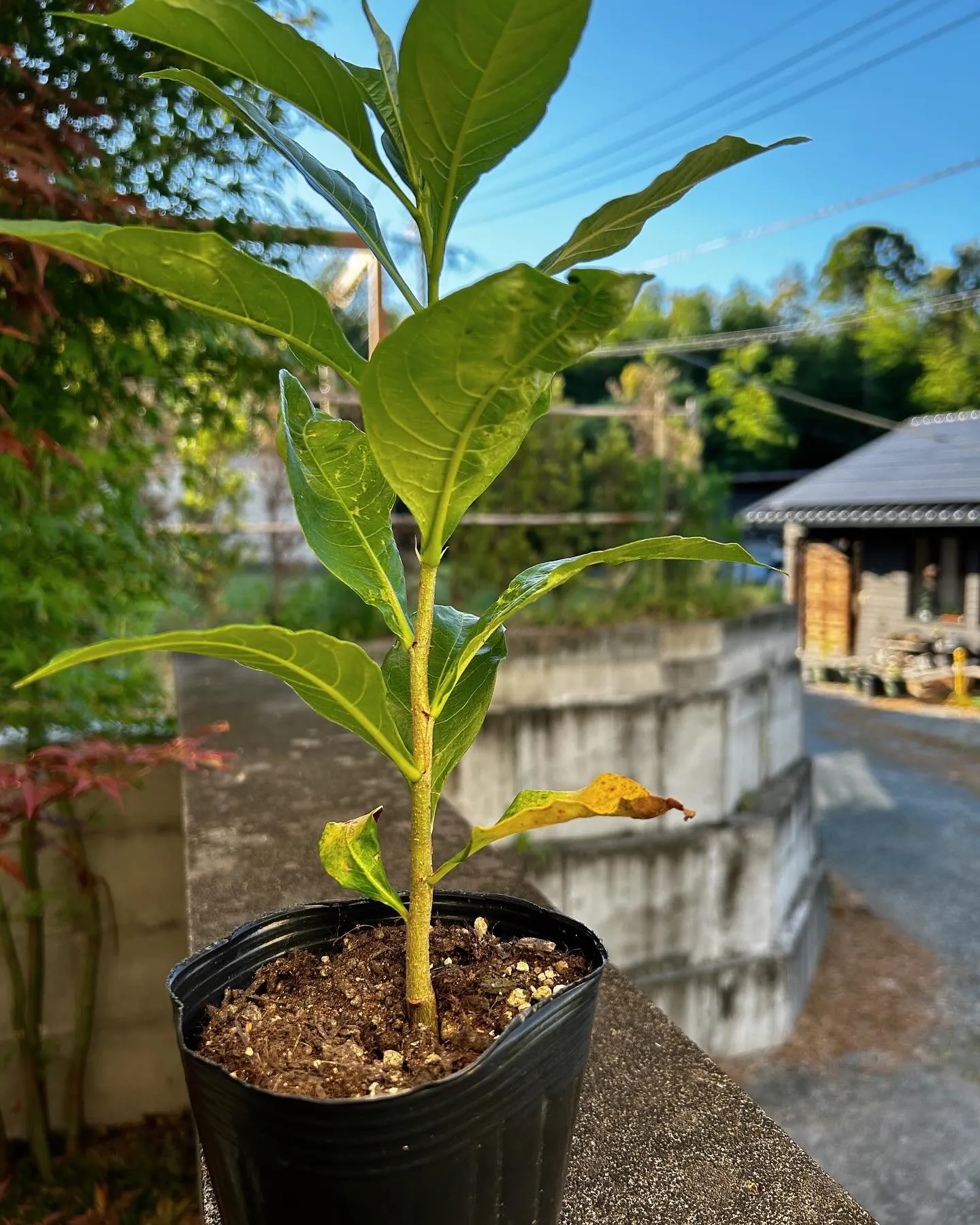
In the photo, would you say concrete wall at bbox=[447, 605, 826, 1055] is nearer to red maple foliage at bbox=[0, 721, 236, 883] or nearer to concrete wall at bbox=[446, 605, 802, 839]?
concrete wall at bbox=[446, 605, 802, 839]

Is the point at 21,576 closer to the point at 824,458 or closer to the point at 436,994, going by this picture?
the point at 436,994

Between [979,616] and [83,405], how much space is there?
38.9 ft

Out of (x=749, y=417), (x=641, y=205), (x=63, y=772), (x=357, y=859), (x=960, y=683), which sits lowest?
(x=960, y=683)

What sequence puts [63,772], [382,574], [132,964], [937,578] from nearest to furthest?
[382,574] → [63,772] → [132,964] → [937,578]

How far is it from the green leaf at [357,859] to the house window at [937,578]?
12.7 metres

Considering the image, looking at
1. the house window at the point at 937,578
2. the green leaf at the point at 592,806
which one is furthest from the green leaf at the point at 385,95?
the house window at the point at 937,578

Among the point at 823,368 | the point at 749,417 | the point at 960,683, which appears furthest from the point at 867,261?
the point at 960,683

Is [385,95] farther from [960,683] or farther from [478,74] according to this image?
[960,683]

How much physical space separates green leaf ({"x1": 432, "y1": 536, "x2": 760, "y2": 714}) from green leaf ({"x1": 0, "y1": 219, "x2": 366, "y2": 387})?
203mm

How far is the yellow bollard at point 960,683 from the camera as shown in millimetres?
11180

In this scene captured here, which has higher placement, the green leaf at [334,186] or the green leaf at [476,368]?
the green leaf at [334,186]

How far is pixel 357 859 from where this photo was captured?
2.29ft

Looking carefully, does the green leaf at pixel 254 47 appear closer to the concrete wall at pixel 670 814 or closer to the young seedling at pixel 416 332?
the young seedling at pixel 416 332

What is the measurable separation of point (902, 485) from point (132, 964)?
12.7 metres
